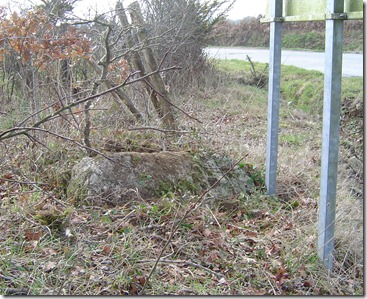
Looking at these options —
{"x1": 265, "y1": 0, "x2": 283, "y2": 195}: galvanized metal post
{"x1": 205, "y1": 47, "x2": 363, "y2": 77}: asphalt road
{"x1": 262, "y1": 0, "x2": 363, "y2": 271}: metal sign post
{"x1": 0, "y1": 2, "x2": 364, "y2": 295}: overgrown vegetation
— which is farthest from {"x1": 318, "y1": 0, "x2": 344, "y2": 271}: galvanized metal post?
{"x1": 205, "y1": 47, "x2": 363, "y2": 77}: asphalt road

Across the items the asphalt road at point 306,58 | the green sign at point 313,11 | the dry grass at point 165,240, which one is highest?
the green sign at point 313,11

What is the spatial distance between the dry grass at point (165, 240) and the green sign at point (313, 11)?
1.86 meters

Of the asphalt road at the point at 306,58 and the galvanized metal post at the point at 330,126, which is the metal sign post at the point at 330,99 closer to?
the galvanized metal post at the point at 330,126

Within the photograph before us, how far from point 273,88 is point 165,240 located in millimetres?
2377

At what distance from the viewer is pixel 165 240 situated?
184 inches

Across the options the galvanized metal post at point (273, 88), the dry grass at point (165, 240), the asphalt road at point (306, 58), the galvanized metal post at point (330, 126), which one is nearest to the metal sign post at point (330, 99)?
the galvanized metal post at point (330, 126)

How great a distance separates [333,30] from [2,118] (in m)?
4.84

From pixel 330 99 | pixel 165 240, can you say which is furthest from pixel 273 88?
pixel 165 240

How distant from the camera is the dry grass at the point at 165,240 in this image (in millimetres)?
4027

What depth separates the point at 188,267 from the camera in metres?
4.42

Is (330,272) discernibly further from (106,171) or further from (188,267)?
(106,171)

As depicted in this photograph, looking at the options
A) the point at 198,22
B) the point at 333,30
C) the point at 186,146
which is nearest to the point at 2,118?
the point at 186,146

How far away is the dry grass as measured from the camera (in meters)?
4.03

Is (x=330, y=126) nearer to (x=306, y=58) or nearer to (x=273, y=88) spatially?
(x=273, y=88)
